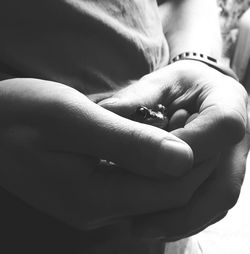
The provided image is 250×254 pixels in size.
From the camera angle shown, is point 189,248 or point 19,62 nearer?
point 19,62

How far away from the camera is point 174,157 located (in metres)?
0.37

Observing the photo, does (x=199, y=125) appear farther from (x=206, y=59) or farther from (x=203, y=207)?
(x=206, y=59)

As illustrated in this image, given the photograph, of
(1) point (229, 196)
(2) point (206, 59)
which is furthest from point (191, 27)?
(1) point (229, 196)

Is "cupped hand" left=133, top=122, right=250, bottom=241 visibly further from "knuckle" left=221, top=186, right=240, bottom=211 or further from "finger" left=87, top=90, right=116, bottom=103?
"finger" left=87, top=90, right=116, bottom=103

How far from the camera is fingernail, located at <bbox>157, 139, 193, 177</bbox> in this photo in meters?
0.37

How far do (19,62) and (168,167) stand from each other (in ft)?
0.67

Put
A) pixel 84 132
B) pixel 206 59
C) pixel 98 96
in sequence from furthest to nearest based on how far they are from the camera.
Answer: pixel 206 59 → pixel 98 96 → pixel 84 132

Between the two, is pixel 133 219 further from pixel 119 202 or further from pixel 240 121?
pixel 240 121

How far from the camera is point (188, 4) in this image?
715 millimetres

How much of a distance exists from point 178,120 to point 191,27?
255 millimetres

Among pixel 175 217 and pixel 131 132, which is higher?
pixel 131 132

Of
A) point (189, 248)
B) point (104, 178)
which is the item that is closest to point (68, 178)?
point (104, 178)

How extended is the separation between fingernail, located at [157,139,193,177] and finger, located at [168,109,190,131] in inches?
3.7

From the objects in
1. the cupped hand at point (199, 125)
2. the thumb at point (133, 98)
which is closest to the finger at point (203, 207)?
the cupped hand at point (199, 125)
